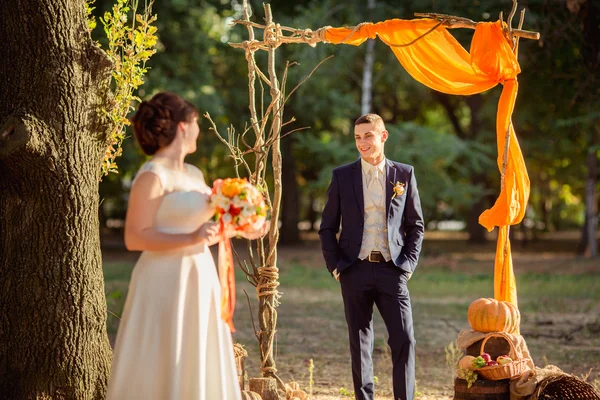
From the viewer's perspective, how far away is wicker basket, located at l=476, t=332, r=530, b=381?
19.5 feet

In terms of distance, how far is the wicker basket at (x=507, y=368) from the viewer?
19.5 feet

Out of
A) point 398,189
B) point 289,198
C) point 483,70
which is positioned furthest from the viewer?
point 289,198

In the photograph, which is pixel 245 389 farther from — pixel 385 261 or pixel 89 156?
pixel 89 156

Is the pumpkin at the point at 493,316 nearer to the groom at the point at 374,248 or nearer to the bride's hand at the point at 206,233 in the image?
the groom at the point at 374,248

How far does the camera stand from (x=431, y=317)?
510 inches

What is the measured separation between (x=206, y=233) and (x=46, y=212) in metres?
1.92

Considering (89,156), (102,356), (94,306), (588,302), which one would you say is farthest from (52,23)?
(588,302)

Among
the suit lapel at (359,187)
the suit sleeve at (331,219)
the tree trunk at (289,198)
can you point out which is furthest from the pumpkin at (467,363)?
the tree trunk at (289,198)

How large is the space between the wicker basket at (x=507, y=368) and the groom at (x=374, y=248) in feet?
1.79

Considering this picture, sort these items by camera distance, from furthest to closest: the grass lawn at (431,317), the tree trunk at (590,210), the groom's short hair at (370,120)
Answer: the tree trunk at (590,210) < the grass lawn at (431,317) < the groom's short hair at (370,120)

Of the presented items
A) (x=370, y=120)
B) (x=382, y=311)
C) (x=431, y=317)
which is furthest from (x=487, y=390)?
(x=431, y=317)

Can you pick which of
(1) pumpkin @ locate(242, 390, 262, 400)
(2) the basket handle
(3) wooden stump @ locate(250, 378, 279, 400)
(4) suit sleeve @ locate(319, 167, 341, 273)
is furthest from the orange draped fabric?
(1) pumpkin @ locate(242, 390, 262, 400)

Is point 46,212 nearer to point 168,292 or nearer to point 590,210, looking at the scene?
point 168,292

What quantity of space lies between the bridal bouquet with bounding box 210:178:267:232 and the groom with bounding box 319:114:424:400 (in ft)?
5.47
